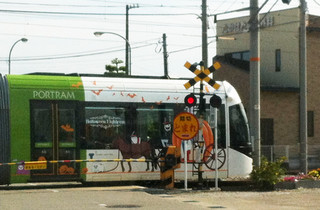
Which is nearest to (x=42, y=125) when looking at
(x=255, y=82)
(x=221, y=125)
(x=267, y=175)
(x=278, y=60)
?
(x=221, y=125)

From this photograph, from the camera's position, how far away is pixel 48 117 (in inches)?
769

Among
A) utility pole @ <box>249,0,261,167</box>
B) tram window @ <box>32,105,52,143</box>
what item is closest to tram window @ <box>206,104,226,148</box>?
utility pole @ <box>249,0,261,167</box>

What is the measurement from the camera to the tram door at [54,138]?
1930 centimetres

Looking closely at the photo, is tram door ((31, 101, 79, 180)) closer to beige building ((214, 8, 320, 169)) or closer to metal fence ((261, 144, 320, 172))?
metal fence ((261, 144, 320, 172))

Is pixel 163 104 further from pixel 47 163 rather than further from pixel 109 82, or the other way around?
pixel 47 163

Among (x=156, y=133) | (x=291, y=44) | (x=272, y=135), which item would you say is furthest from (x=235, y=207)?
(x=291, y=44)

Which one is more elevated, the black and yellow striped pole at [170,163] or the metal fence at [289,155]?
the black and yellow striped pole at [170,163]

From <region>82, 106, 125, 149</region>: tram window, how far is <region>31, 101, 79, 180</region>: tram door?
1.36 feet

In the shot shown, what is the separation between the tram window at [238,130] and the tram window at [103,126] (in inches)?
135

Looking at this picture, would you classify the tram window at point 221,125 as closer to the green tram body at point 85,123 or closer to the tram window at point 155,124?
the green tram body at point 85,123

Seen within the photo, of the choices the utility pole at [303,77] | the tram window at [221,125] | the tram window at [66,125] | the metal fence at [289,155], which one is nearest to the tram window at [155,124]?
the tram window at [221,125]

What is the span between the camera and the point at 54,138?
63.7 ft

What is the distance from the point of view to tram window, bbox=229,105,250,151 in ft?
70.6

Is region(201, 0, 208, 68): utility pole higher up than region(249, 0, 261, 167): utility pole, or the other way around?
region(201, 0, 208, 68): utility pole
